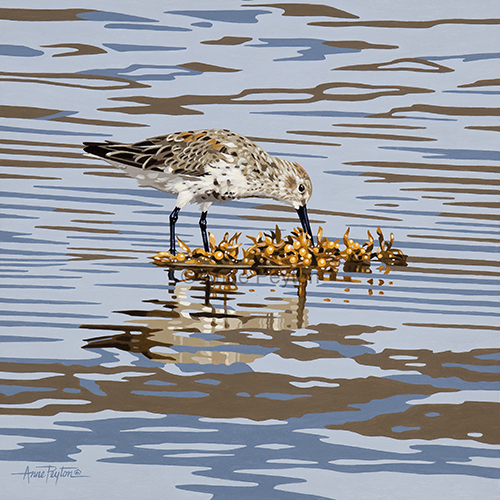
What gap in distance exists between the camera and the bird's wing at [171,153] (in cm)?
643

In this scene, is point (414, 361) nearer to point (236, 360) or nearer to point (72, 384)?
point (236, 360)

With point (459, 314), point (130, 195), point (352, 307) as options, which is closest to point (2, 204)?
point (130, 195)

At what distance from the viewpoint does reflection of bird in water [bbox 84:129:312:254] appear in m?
6.45

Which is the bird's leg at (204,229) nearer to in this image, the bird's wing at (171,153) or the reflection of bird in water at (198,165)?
the reflection of bird in water at (198,165)

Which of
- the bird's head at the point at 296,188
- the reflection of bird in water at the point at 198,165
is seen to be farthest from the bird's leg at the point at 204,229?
the bird's head at the point at 296,188

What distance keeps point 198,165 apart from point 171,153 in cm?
26

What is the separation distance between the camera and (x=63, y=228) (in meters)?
6.77

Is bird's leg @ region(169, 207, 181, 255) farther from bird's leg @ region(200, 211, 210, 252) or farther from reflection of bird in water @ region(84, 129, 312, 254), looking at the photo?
bird's leg @ region(200, 211, 210, 252)

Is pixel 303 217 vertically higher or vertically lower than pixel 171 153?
lower

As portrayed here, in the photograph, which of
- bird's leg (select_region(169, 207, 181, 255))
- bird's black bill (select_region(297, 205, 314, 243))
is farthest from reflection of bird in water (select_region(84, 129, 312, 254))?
bird's black bill (select_region(297, 205, 314, 243))

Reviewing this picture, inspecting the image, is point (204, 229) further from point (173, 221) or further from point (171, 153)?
point (171, 153)

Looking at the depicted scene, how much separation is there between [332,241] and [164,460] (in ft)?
11.7

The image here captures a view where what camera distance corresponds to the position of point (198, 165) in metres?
6.46

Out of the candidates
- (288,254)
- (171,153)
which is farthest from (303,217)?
(171,153)
